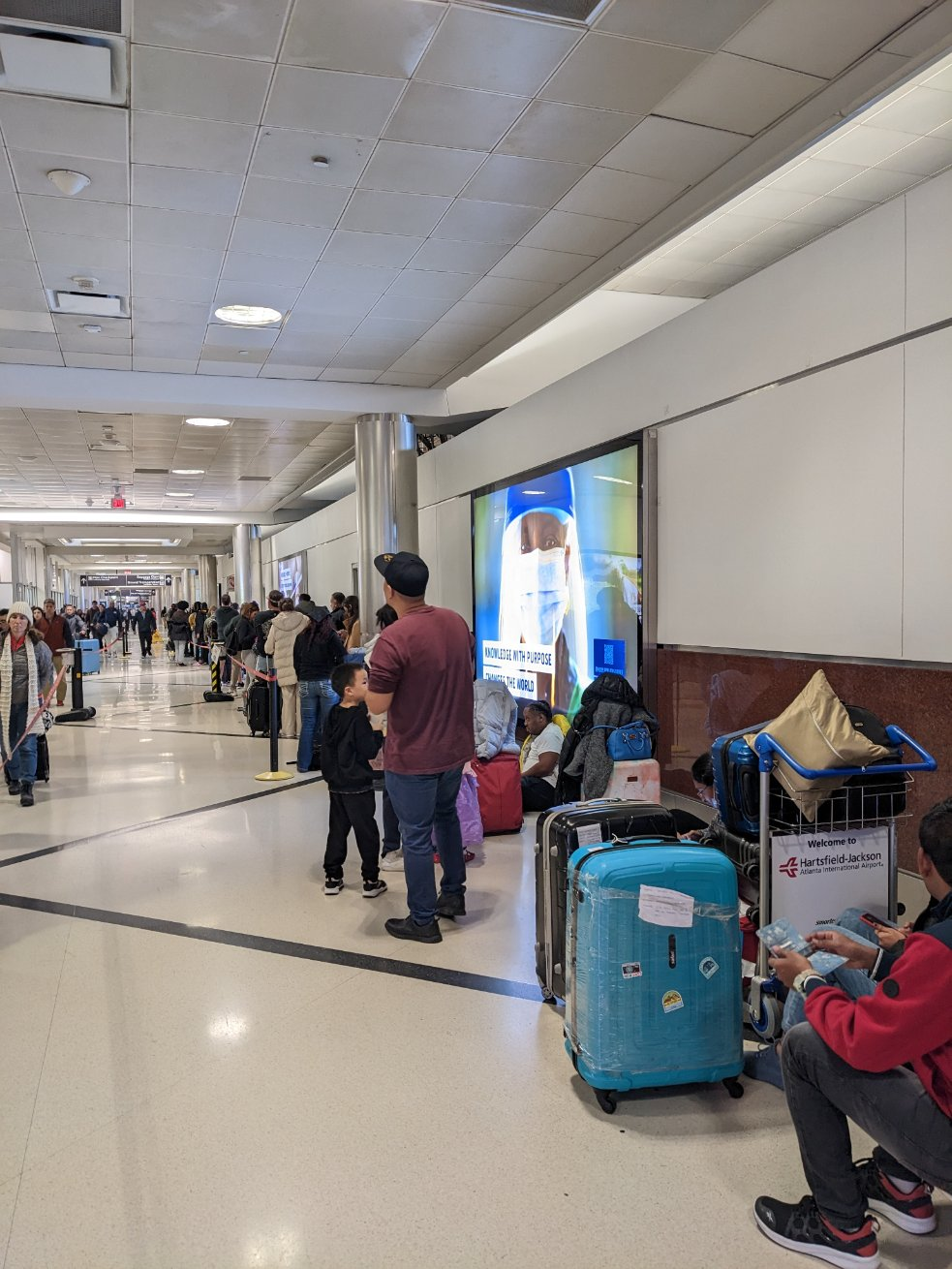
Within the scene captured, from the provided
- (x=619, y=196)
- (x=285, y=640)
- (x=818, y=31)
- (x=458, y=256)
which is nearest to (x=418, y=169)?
(x=619, y=196)

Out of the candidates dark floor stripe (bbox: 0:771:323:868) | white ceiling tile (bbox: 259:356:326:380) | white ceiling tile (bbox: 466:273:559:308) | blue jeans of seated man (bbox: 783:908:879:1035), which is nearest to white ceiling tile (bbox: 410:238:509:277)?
white ceiling tile (bbox: 466:273:559:308)

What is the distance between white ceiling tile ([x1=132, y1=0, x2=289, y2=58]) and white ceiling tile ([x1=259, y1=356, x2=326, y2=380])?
16.4 ft

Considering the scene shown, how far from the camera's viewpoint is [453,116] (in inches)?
168

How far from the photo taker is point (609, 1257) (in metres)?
2.08

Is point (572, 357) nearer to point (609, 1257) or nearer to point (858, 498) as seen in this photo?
point (858, 498)

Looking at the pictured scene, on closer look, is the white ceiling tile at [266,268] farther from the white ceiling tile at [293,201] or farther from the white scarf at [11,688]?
the white scarf at [11,688]

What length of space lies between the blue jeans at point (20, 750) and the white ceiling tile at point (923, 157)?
705 centimetres

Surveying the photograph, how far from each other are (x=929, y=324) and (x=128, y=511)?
19879mm

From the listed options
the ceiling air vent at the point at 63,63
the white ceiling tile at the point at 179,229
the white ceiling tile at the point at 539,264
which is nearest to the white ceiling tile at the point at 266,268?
the white ceiling tile at the point at 179,229

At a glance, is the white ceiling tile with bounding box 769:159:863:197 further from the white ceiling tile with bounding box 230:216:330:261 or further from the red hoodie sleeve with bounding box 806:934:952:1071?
the red hoodie sleeve with bounding box 806:934:952:1071

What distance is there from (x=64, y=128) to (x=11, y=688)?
13.9 ft

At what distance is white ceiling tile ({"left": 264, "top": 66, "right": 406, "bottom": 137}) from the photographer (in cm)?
393

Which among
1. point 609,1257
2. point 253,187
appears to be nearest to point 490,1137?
point 609,1257

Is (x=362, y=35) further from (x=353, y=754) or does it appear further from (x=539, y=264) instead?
(x=353, y=754)
